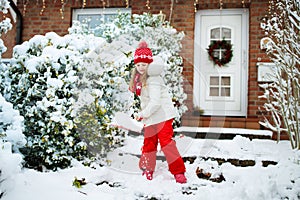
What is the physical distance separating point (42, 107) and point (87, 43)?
0.96m

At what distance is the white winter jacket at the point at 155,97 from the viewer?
2996 mm

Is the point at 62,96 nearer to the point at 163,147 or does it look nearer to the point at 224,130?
the point at 163,147

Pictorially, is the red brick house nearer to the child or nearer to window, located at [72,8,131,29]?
window, located at [72,8,131,29]

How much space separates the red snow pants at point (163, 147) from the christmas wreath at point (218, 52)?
345 cm

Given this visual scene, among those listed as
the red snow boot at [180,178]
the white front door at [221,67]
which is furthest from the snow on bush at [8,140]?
the white front door at [221,67]

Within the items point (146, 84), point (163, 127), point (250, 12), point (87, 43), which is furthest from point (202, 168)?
point (250, 12)

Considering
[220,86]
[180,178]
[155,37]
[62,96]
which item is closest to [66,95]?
[62,96]

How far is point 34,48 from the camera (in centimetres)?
350

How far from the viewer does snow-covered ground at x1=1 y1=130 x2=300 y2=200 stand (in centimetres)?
230

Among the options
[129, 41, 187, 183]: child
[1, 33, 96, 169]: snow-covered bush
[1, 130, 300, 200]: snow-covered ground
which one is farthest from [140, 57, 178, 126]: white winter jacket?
[1, 33, 96, 169]: snow-covered bush

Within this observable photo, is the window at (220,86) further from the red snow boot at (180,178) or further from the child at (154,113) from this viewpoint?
the red snow boot at (180,178)

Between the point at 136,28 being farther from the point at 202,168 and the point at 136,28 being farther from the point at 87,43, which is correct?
the point at 202,168

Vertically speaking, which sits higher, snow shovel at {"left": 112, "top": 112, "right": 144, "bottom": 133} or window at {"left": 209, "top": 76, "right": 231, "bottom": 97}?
window at {"left": 209, "top": 76, "right": 231, "bottom": 97}

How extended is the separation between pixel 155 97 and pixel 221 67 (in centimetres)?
366
